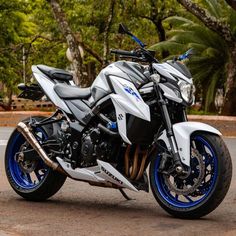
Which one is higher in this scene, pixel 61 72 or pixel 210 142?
pixel 61 72

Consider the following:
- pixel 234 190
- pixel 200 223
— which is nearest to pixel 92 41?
pixel 234 190

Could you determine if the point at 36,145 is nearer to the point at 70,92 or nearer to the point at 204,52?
the point at 70,92

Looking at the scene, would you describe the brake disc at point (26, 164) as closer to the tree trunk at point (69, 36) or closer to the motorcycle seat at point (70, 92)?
the motorcycle seat at point (70, 92)

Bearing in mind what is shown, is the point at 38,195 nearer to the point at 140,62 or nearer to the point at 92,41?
the point at 140,62

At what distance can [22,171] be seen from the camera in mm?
7172

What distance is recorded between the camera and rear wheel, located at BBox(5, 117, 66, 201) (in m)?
6.91

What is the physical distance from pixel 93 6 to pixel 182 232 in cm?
2068

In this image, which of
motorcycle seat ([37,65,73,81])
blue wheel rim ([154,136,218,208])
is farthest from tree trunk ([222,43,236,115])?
blue wheel rim ([154,136,218,208])

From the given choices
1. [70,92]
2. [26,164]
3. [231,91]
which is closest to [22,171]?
[26,164]

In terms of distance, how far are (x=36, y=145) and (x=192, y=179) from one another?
5.39 ft

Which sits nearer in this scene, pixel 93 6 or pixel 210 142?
pixel 210 142

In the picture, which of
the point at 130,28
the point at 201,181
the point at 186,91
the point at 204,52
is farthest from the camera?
the point at 130,28

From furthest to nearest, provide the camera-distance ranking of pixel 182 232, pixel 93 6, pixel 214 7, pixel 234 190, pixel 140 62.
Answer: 1. pixel 93 6
2. pixel 214 7
3. pixel 234 190
4. pixel 140 62
5. pixel 182 232

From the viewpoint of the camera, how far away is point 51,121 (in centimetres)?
705
